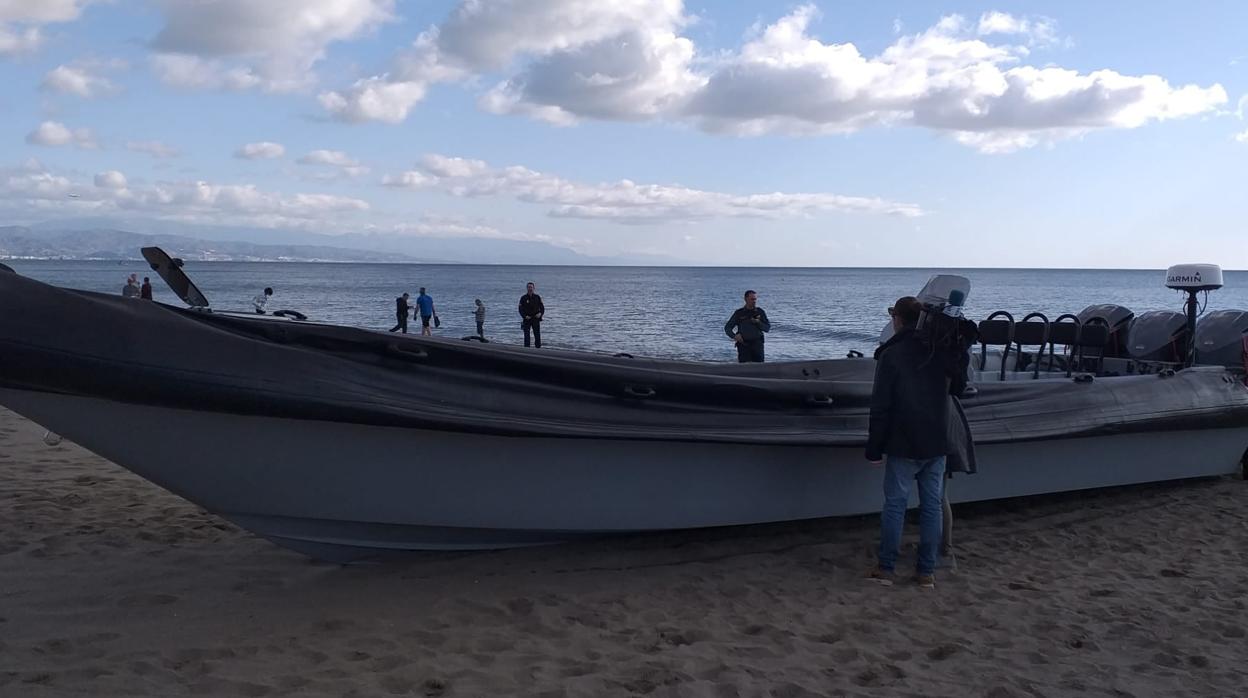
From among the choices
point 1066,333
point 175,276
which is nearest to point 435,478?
point 175,276

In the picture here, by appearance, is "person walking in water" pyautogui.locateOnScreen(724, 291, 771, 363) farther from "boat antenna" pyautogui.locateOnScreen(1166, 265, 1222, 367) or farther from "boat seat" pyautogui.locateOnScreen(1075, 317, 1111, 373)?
"boat antenna" pyautogui.locateOnScreen(1166, 265, 1222, 367)

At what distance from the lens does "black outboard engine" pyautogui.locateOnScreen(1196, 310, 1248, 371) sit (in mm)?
8719

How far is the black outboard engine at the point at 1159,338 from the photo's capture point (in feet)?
27.8

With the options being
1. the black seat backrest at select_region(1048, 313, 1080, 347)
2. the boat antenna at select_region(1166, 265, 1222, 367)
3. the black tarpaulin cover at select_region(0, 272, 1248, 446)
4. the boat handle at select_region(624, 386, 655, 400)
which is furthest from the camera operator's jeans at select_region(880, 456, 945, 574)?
the boat antenna at select_region(1166, 265, 1222, 367)

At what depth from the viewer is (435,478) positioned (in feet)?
15.5

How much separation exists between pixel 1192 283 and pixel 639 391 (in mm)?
6116

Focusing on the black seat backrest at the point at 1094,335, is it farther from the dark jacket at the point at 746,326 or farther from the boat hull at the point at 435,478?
the dark jacket at the point at 746,326

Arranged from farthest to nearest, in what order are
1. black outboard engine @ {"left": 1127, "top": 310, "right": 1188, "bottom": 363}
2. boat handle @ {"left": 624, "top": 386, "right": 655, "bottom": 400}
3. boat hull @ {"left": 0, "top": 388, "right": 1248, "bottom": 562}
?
black outboard engine @ {"left": 1127, "top": 310, "right": 1188, "bottom": 363} < boat handle @ {"left": 624, "top": 386, "right": 655, "bottom": 400} < boat hull @ {"left": 0, "top": 388, "right": 1248, "bottom": 562}

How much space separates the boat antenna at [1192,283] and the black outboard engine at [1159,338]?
0.09m

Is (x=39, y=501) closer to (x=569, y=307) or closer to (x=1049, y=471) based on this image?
(x=1049, y=471)

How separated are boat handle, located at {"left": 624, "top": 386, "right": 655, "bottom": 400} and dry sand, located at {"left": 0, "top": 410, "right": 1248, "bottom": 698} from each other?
3.66 ft

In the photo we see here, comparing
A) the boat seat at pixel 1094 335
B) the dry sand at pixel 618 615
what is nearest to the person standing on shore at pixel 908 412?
the dry sand at pixel 618 615

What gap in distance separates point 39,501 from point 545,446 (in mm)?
4174

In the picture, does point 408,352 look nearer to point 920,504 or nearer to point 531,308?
point 920,504
